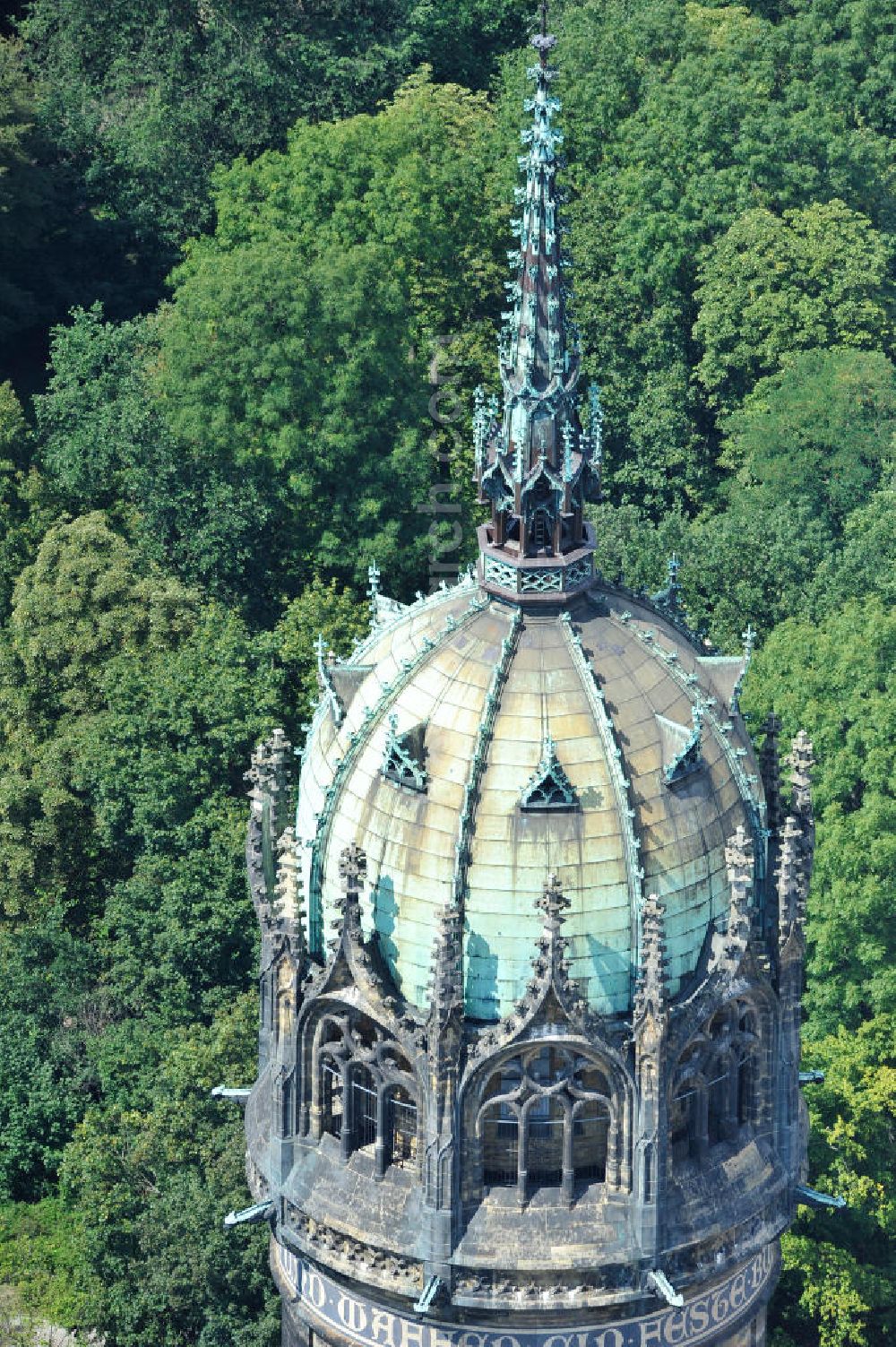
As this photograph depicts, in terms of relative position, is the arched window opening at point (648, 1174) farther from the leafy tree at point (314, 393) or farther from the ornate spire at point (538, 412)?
the leafy tree at point (314, 393)

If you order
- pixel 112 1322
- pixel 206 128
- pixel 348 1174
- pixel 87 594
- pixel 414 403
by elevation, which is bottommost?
pixel 112 1322

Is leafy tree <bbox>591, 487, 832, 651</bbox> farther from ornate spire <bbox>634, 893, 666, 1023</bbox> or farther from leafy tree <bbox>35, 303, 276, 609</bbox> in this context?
ornate spire <bbox>634, 893, 666, 1023</bbox>

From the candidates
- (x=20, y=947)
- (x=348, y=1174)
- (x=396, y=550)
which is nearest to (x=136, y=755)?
(x=20, y=947)

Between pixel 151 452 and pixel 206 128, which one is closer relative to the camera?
pixel 151 452

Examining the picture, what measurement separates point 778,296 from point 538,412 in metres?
76.6

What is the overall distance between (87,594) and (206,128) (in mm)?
45484

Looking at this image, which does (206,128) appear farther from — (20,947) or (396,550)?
(20,947)

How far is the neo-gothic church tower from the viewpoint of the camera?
71250mm

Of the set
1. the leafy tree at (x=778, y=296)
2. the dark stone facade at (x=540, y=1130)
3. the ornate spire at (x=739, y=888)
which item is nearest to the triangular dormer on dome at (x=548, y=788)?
the dark stone facade at (x=540, y=1130)

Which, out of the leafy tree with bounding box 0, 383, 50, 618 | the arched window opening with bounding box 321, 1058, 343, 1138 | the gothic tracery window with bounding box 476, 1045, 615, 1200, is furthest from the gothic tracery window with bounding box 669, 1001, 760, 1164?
the leafy tree with bounding box 0, 383, 50, 618

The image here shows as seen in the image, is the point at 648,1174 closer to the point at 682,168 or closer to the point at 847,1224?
the point at 847,1224

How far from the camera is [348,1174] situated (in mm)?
74562

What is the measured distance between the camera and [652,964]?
70.3 m

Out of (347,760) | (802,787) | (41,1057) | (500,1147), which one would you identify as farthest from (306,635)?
(500,1147)
